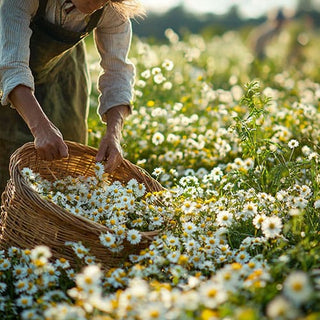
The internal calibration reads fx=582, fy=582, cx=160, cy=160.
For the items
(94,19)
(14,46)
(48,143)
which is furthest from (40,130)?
(94,19)

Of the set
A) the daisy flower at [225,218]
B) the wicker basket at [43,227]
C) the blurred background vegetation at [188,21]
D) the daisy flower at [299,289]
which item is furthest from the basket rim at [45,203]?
the blurred background vegetation at [188,21]

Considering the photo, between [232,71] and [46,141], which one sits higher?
[232,71]

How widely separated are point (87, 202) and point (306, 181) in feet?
3.67

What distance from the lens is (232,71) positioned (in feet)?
26.4

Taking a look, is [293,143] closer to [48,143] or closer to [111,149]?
[111,149]

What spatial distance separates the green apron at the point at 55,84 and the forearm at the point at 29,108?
16.6 inches

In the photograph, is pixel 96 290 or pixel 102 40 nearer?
pixel 96 290

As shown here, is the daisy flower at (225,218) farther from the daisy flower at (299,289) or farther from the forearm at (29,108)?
the daisy flower at (299,289)

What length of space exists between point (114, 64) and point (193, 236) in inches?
44.9

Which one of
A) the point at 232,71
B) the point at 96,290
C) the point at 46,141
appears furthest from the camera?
the point at 232,71

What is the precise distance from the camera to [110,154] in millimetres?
2660

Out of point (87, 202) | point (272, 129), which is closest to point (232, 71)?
point (272, 129)

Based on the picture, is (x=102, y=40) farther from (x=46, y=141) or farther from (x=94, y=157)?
(x=46, y=141)

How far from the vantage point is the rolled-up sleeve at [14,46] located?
239 centimetres
